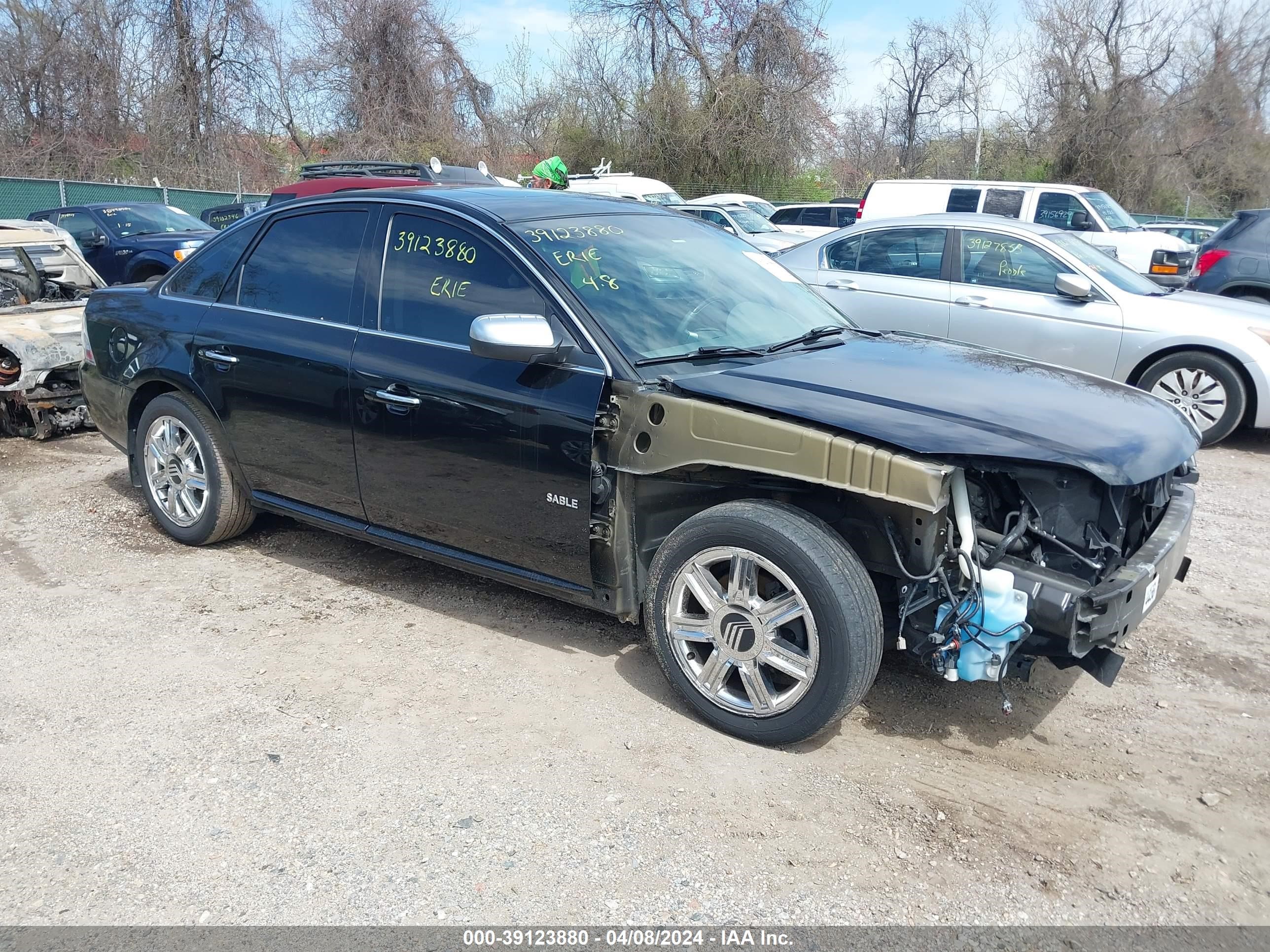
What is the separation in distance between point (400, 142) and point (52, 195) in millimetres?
14203

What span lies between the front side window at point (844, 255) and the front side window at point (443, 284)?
525 cm

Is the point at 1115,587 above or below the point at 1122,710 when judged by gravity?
above

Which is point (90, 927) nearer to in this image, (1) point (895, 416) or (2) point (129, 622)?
(2) point (129, 622)

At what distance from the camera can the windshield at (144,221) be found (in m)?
14.3

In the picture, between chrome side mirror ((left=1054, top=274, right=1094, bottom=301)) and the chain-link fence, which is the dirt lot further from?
the chain-link fence

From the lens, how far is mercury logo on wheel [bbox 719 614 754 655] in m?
3.52

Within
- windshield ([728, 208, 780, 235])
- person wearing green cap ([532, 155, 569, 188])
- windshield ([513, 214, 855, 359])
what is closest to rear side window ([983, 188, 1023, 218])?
windshield ([728, 208, 780, 235])

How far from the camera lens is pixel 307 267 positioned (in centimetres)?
479

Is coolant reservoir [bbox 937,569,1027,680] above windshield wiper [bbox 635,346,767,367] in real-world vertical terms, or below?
below

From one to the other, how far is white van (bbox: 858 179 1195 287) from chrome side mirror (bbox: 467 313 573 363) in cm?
1089

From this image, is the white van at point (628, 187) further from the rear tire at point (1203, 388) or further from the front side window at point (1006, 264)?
the rear tire at point (1203, 388)

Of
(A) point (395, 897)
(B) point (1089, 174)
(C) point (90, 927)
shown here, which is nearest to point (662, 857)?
(A) point (395, 897)

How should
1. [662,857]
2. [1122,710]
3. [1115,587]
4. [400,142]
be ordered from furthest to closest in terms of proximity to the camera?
1. [400,142]
2. [1122,710]
3. [1115,587]
4. [662,857]

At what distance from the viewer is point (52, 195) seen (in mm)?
21031
